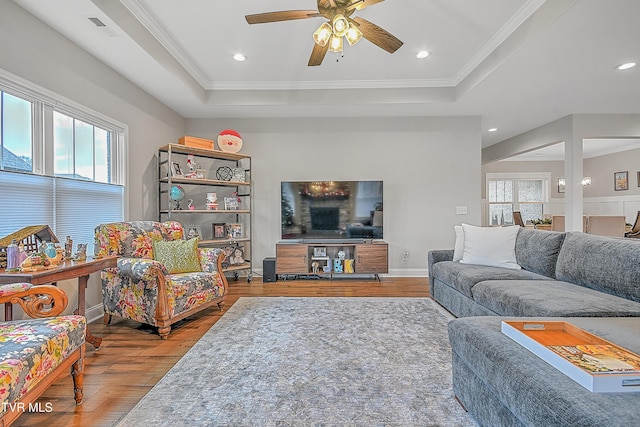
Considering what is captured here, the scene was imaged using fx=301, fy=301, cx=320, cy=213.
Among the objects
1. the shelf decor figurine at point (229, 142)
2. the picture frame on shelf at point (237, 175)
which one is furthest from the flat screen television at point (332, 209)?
the shelf decor figurine at point (229, 142)

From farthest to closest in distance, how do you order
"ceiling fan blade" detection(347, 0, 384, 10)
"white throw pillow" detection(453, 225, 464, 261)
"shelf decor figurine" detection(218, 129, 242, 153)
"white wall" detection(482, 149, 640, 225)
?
1. "white wall" detection(482, 149, 640, 225)
2. "shelf decor figurine" detection(218, 129, 242, 153)
3. "white throw pillow" detection(453, 225, 464, 261)
4. "ceiling fan blade" detection(347, 0, 384, 10)

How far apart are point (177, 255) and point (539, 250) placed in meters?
3.45

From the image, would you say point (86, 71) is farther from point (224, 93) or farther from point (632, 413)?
point (632, 413)

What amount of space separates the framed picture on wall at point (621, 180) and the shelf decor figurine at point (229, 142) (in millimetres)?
9357

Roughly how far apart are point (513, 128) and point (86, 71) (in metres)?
6.48

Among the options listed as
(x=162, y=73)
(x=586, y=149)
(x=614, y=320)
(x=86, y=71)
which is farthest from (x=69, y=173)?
(x=586, y=149)

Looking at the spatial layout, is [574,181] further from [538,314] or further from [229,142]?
[229,142]

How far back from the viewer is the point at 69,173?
9.19 feet

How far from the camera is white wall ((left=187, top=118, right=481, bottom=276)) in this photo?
4.82 m

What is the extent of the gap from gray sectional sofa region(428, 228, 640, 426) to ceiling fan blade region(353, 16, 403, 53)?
203cm

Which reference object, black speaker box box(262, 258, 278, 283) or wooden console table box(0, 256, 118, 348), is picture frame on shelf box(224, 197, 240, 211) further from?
wooden console table box(0, 256, 118, 348)

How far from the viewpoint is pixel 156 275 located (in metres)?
2.46

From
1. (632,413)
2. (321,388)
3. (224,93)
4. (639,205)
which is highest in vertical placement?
(224,93)

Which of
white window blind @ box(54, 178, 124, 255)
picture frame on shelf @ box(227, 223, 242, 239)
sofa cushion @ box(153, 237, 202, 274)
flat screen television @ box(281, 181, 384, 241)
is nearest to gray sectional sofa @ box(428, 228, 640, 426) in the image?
flat screen television @ box(281, 181, 384, 241)
